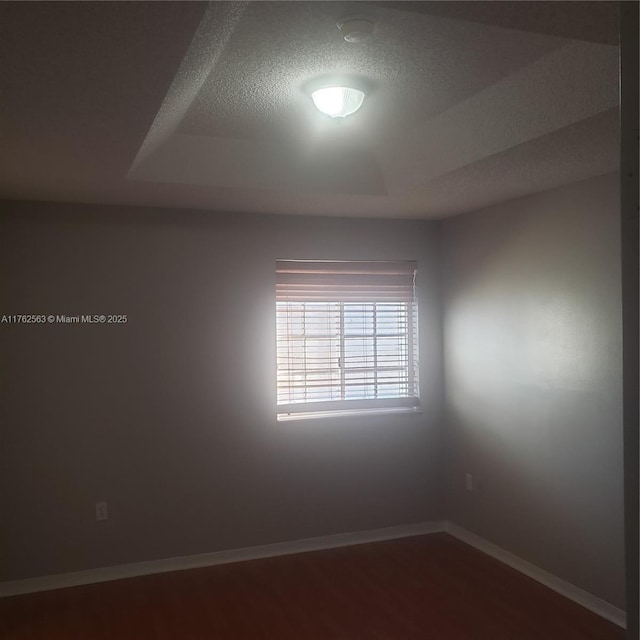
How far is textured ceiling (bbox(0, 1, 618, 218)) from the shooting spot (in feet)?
5.39

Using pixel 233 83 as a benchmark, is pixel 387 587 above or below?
below

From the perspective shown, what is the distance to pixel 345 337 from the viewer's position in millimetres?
4520

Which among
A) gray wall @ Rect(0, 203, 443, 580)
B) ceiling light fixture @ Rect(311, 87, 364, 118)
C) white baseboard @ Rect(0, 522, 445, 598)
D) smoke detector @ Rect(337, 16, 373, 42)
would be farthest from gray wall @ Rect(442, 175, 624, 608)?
smoke detector @ Rect(337, 16, 373, 42)

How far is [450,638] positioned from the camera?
10.3ft

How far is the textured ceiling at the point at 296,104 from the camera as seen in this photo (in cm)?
164

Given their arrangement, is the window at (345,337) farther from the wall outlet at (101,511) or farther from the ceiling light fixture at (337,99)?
the ceiling light fixture at (337,99)

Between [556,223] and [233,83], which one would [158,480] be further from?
[556,223]

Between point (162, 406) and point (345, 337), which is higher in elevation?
point (345, 337)

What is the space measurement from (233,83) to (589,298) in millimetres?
2191

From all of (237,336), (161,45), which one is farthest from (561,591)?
(161,45)

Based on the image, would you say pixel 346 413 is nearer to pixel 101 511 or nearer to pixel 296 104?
→ pixel 101 511

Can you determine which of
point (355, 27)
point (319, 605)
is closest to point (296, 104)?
point (355, 27)

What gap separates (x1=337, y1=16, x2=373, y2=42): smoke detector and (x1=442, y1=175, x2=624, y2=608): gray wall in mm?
1948

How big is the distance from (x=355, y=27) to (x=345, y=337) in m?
2.86
